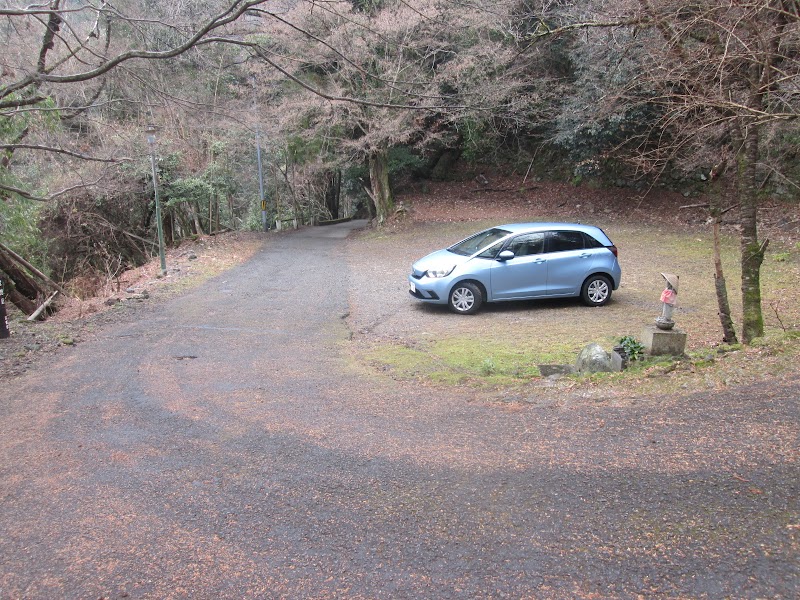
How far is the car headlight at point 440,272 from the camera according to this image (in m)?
11.4

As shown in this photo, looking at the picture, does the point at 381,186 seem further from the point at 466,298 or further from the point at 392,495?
the point at 392,495

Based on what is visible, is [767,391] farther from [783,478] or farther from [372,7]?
[372,7]

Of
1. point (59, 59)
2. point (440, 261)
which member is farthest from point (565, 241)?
point (59, 59)

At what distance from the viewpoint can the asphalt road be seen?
9.79 feet

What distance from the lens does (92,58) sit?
13.5 m

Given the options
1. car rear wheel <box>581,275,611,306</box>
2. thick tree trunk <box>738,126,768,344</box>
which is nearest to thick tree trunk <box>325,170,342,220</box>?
car rear wheel <box>581,275,611,306</box>

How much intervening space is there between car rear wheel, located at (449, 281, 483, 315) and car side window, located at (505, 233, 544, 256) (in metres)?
1.07

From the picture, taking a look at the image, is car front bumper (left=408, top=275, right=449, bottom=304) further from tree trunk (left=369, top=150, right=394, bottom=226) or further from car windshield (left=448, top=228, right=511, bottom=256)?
tree trunk (left=369, top=150, right=394, bottom=226)

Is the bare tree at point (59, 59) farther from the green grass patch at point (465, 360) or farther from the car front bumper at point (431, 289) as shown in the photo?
the green grass patch at point (465, 360)

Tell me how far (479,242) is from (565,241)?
1.74m

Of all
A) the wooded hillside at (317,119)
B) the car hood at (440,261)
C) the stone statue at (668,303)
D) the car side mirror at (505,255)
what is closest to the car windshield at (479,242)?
the car hood at (440,261)

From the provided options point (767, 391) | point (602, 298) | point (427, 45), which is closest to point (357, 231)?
point (427, 45)

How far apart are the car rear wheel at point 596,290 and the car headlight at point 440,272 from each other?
112 inches

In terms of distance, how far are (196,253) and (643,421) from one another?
→ 1876 cm
